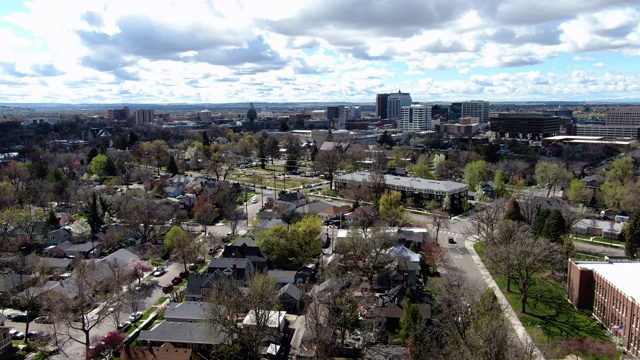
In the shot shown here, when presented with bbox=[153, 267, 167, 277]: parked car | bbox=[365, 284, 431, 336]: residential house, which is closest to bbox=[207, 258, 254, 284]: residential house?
bbox=[153, 267, 167, 277]: parked car

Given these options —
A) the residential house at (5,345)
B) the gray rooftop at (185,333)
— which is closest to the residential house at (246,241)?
the gray rooftop at (185,333)

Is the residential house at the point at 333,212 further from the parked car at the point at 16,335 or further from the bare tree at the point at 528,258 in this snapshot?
the parked car at the point at 16,335

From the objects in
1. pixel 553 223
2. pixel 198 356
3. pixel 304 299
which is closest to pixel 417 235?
pixel 553 223

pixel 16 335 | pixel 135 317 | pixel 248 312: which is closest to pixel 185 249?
pixel 135 317

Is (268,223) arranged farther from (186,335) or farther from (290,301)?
(186,335)

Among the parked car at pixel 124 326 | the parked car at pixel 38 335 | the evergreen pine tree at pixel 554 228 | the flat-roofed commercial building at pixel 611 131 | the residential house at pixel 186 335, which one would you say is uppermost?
the flat-roofed commercial building at pixel 611 131
